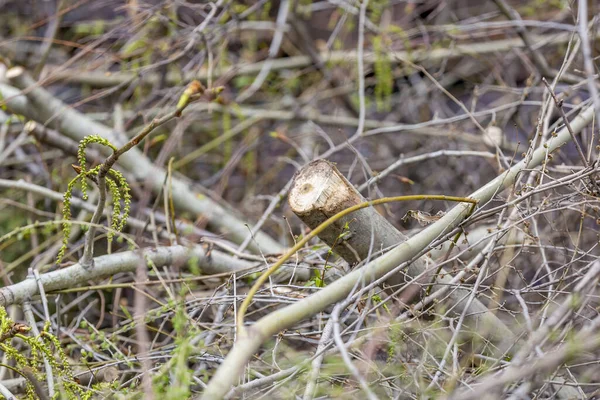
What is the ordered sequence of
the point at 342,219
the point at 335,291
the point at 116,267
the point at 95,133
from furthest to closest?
the point at 95,133 → the point at 116,267 → the point at 342,219 → the point at 335,291

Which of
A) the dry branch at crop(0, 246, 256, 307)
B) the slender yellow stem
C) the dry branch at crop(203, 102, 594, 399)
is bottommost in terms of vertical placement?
the dry branch at crop(0, 246, 256, 307)

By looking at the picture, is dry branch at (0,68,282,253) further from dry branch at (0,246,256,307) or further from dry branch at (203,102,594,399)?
dry branch at (203,102,594,399)

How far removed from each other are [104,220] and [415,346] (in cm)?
180

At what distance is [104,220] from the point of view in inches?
112

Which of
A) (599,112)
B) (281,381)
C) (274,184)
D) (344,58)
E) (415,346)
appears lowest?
(274,184)

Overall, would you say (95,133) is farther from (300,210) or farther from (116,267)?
(300,210)

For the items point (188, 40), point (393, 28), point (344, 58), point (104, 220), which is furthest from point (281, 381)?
point (344, 58)

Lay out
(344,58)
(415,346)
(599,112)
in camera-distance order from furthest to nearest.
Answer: (344,58) < (415,346) < (599,112)

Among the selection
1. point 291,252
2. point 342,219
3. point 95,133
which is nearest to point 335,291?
point 291,252

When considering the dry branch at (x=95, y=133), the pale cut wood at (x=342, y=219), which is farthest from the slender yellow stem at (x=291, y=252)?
the dry branch at (x=95, y=133)

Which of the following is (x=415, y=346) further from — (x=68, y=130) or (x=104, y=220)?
(x=68, y=130)

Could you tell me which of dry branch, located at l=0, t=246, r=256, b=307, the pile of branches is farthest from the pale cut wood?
dry branch, located at l=0, t=246, r=256, b=307

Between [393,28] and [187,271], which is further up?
[393,28]

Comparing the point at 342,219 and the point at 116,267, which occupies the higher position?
the point at 342,219
